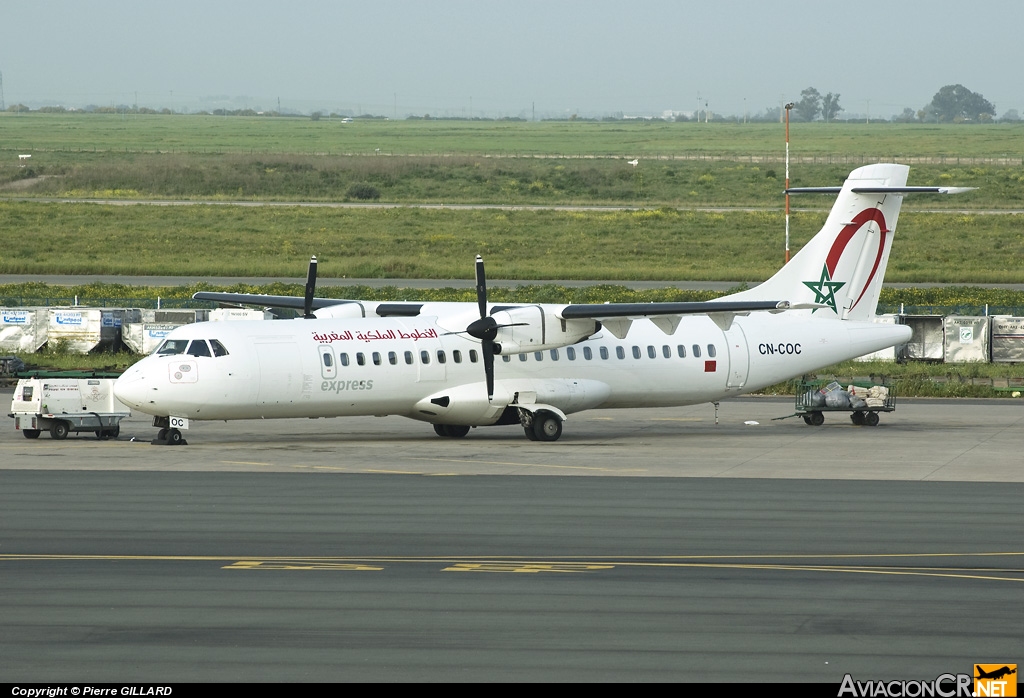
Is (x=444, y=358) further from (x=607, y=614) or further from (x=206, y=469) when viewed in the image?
(x=607, y=614)

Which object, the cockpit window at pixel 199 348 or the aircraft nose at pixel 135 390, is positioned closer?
the aircraft nose at pixel 135 390

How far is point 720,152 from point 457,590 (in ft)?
521

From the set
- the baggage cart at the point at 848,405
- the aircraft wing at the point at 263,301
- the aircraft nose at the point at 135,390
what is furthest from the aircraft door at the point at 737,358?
the aircraft nose at the point at 135,390

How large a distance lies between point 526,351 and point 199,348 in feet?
24.7

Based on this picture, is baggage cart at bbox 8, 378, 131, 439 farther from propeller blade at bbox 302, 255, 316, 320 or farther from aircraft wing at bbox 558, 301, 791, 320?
aircraft wing at bbox 558, 301, 791, 320

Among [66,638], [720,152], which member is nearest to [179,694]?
[66,638]

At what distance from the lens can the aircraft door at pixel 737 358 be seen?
32.7m

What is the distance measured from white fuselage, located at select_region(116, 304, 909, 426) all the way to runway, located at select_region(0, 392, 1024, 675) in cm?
130

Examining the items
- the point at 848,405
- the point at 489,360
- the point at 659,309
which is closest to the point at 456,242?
the point at 848,405

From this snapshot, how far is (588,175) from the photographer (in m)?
116

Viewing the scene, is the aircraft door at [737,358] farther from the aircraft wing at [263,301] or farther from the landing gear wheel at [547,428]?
the aircraft wing at [263,301]

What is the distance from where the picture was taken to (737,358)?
32719 mm

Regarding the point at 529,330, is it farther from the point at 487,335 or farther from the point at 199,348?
the point at 199,348

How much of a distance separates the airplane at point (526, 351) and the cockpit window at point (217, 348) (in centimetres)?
4
